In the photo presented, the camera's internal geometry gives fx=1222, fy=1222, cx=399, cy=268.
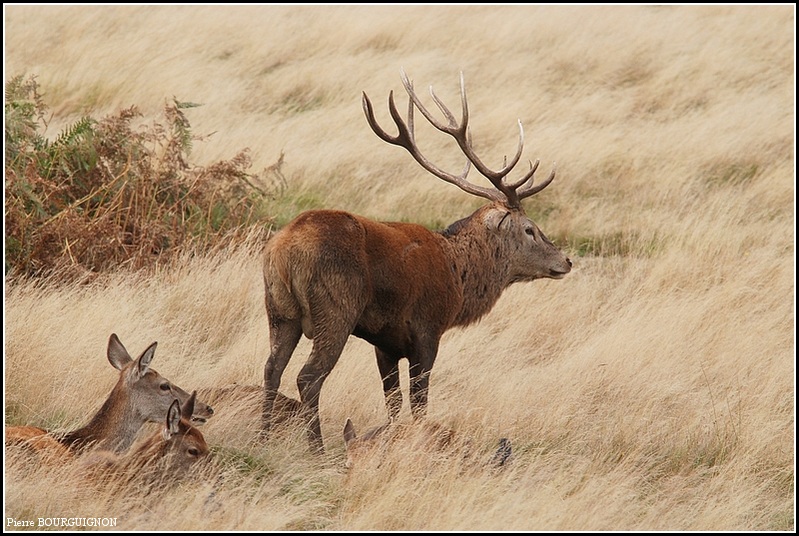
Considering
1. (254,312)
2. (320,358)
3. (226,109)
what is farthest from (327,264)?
(226,109)

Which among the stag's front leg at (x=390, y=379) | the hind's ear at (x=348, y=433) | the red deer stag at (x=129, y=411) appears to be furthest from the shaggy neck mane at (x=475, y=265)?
the red deer stag at (x=129, y=411)

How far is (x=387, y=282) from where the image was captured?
261 inches

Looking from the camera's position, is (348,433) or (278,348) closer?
(348,433)

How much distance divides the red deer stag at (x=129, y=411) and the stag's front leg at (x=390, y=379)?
133 cm

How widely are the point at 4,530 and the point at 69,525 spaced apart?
0.28m

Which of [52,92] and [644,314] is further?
[52,92]

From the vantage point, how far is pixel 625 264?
1059 centimetres

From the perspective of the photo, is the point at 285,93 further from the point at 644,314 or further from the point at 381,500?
the point at 381,500

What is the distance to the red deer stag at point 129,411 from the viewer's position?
5957 millimetres

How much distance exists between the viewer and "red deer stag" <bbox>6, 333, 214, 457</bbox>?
5.96 m

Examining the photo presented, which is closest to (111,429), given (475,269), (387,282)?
(387,282)

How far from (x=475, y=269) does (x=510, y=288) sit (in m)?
2.09

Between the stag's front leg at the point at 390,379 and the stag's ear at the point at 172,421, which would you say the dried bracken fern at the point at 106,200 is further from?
the stag's ear at the point at 172,421

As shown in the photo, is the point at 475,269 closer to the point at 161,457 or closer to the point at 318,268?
the point at 318,268
